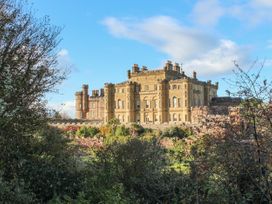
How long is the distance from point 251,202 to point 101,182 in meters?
3.28

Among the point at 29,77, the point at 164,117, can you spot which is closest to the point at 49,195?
the point at 29,77

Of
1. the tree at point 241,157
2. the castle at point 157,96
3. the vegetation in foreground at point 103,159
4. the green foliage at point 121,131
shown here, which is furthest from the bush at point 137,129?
the tree at point 241,157

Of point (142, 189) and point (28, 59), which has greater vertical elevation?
point (28, 59)

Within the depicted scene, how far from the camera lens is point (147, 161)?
393 inches

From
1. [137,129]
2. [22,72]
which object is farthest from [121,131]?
[22,72]

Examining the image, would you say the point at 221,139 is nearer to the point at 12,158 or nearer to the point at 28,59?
the point at 12,158

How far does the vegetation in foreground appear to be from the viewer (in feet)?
23.5

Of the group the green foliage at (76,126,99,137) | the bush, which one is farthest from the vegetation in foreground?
the green foliage at (76,126,99,137)

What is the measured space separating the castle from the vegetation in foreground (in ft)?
212

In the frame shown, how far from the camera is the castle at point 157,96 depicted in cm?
7756

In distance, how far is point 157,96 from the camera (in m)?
80.0

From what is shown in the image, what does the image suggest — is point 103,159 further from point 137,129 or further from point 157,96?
point 157,96

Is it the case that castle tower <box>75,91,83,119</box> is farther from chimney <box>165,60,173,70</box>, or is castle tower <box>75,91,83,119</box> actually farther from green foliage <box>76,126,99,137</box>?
green foliage <box>76,126,99,137</box>

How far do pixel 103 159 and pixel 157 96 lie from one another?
69.7 m
